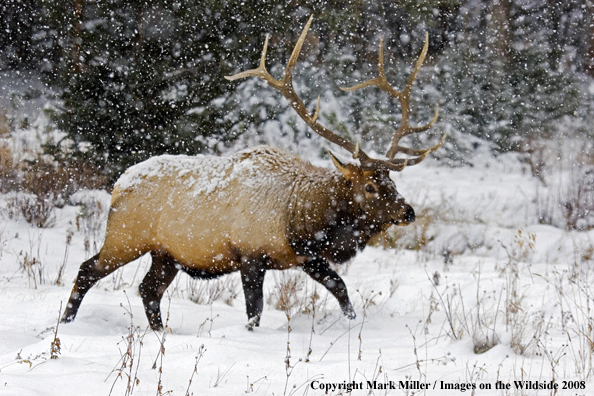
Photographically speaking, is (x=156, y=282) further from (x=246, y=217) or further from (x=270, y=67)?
(x=270, y=67)

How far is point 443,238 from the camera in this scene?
28.2 feet

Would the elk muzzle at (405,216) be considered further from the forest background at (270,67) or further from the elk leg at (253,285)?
the forest background at (270,67)

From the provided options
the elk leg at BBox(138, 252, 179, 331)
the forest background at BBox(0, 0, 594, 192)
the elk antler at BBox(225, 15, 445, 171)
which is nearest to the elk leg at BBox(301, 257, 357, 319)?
the elk antler at BBox(225, 15, 445, 171)

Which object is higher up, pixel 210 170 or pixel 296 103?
pixel 296 103

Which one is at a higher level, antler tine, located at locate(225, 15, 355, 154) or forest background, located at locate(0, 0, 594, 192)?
forest background, located at locate(0, 0, 594, 192)

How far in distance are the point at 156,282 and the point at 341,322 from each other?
5.21 feet

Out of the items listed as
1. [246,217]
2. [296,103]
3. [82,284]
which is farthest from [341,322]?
[82,284]

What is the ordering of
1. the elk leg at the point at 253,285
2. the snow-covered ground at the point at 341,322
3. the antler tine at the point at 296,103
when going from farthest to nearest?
the antler tine at the point at 296,103
the elk leg at the point at 253,285
the snow-covered ground at the point at 341,322

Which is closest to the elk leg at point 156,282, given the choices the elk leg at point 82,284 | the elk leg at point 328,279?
the elk leg at point 82,284

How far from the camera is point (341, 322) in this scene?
464 cm

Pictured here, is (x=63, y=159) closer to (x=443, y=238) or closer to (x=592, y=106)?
(x=443, y=238)

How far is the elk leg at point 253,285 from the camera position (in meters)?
4.26

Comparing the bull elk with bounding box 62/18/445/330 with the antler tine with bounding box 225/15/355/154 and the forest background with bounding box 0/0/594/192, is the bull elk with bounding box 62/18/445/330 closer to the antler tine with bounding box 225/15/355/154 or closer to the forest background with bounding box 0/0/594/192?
the antler tine with bounding box 225/15/355/154

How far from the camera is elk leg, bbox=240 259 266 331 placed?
Answer: 4.26 meters
